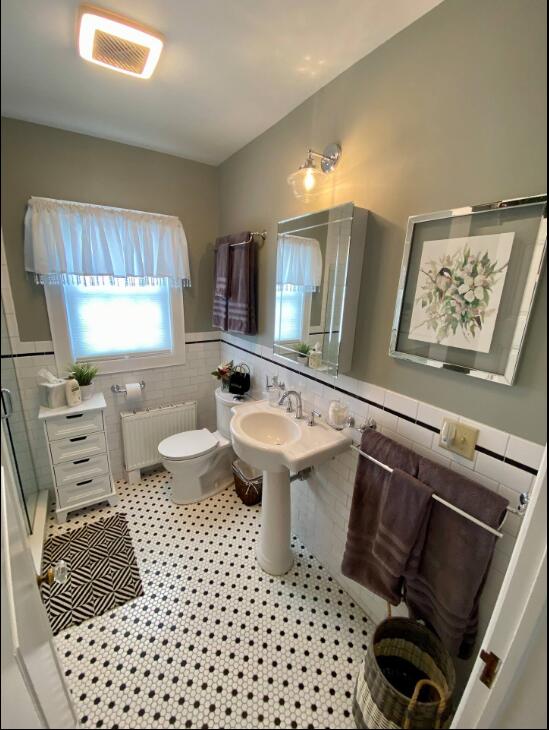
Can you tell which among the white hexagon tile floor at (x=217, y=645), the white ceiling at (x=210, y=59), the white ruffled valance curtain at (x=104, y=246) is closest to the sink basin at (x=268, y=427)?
the white hexagon tile floor at (x=217, y=645)

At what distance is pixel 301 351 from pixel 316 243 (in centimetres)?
59

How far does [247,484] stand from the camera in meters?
2.22

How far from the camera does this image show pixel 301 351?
5.70 feet

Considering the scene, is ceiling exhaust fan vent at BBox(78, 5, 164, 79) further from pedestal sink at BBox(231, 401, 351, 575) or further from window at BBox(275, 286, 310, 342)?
pedestal sink at BBox(231, 401, 351, 575)

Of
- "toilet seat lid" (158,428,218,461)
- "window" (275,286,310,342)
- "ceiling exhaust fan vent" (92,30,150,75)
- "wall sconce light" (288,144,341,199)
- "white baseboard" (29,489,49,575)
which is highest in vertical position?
"ceiling exhaust fan vent" (92,30,150,75)

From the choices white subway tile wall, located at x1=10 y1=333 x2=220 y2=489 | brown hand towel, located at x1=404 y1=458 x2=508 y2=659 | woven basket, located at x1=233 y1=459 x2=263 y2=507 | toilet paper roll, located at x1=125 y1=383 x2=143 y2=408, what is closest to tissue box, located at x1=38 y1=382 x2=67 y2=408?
white subway tile wall, located at x1=10 y1=333 x2=220 y2=489

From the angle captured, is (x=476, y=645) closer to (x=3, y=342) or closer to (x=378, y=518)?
(x=378, y=518)

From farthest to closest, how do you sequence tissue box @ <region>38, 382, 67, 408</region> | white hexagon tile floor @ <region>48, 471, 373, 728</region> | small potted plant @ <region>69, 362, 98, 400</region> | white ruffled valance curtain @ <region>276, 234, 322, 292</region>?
small potted plant @ <region>69, 362, 98, 400</region> < tissue box @ <region>38, 382, 67, 408</region> < white ruffled valance curtain @ <region>276, 234, 322, 292</region> < white hexagon tile floor @ <region>48, 471, 373, 728</region>

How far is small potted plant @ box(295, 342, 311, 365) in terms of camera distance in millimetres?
1692

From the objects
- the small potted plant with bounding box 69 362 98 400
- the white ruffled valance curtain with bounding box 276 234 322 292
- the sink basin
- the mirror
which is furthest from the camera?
the small potted plant with bounding box 69 362 98 400

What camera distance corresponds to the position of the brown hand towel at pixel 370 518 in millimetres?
1230

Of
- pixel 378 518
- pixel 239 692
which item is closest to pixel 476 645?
pixel 378 518

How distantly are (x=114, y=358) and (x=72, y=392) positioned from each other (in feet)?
1.28

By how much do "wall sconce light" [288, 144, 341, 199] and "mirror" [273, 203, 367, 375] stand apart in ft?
0.45
